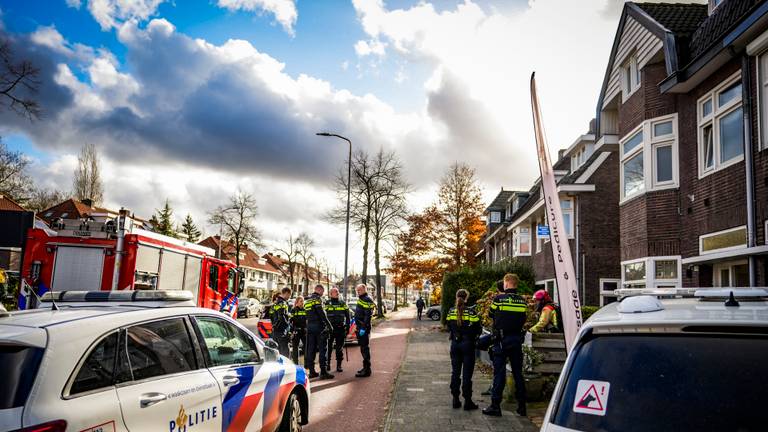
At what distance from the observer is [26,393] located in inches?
113

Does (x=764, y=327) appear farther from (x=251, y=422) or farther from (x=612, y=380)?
(x=251, y=422)

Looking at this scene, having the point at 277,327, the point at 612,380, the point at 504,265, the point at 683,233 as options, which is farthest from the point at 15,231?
the point at 504,265

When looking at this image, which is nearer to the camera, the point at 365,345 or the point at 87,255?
the point at 87,255

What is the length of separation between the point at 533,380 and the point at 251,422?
16.8 feet

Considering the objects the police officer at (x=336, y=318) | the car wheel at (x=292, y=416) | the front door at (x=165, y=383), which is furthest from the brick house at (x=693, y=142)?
the front door at (x=165, y=383)

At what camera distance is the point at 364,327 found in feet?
38.9

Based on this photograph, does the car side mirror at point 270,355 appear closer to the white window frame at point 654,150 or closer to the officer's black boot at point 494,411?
the officer's black boot at point 494,411

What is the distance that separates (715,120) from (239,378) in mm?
9980

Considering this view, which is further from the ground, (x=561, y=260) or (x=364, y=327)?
(x=561, y=260)

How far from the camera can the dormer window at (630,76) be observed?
13880 mm

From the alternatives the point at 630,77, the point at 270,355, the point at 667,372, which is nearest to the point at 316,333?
the point at 270,355

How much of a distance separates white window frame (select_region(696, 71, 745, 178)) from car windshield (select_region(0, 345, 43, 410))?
34.1 feet

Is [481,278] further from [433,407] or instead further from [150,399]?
[150,399]

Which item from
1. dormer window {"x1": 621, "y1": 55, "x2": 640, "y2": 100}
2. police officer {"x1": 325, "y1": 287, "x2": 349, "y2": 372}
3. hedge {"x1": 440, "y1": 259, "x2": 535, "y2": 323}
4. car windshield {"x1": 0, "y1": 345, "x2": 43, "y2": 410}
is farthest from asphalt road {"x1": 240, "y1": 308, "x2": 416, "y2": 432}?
dormer window {"x1": 621, "y1": 55, "x2": 640, "y2": 100}
